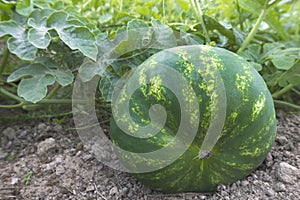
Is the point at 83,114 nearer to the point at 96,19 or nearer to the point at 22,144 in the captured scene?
the point at 22,144

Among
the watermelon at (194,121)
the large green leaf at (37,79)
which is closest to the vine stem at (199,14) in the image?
the watermelon at (194,121)

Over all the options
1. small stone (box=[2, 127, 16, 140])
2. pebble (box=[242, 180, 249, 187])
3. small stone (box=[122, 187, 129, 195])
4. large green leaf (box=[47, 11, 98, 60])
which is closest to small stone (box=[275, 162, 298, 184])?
pebble (box=[242, 180, 249, 187])

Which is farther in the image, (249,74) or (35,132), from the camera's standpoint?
(35,132)

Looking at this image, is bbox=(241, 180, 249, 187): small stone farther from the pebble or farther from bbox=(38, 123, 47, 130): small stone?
bbox=(38, 123, 47, 130): small stone

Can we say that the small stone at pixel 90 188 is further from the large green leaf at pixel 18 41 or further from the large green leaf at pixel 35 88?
the large green leaf at pixel 18 41

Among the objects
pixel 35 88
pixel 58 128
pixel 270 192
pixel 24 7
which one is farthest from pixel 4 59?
pixel 270 192

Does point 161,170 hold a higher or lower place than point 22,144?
higher

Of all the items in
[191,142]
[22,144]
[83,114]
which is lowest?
[22,144]

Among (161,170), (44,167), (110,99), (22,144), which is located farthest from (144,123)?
(22,144)
